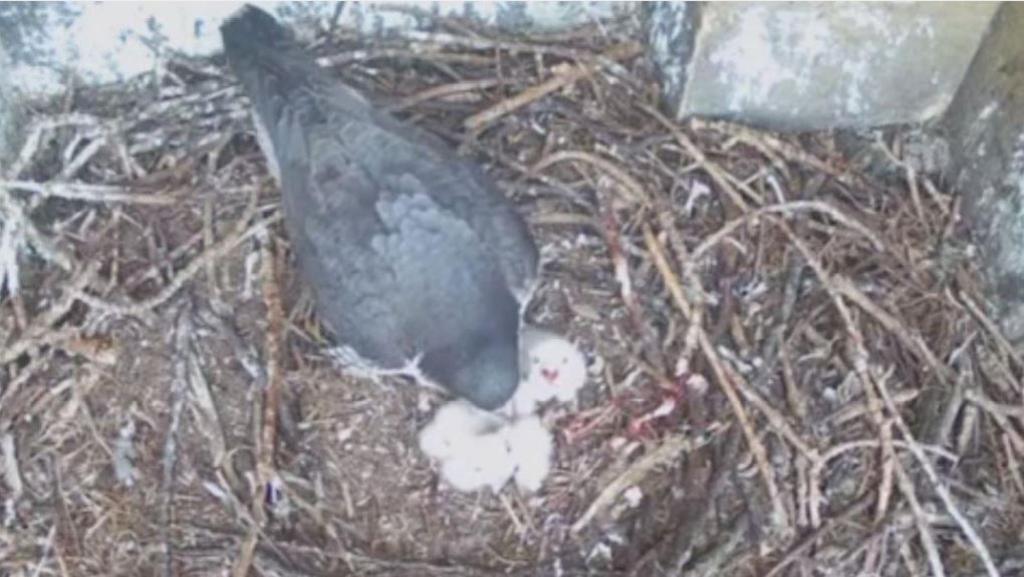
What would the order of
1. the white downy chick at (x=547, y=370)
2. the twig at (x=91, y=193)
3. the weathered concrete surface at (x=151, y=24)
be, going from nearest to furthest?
the white downy chick at (x=547, y=370)
the twig at (x=91, y=193)
the weathered concrete surface at (x=151, y=24)

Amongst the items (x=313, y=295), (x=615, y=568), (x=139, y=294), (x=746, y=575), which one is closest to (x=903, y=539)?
(x=746, y=575)

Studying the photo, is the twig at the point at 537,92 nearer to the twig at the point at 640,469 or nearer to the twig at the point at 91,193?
the twig at the point at 91,193

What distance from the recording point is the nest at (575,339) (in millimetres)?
3502

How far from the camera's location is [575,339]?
12.1 ft

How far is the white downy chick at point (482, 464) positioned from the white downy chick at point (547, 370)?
0.28ft

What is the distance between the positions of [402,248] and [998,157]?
109 centimetres

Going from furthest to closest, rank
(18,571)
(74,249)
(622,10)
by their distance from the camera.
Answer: (622,10) < (74,249) < (18,571)

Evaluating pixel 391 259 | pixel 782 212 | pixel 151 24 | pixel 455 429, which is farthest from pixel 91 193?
pixel 782 212

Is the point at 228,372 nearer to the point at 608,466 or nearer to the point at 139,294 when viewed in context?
the point at 139,294

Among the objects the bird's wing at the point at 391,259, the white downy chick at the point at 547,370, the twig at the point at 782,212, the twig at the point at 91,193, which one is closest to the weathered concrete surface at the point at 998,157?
the twig at the point at 782,212

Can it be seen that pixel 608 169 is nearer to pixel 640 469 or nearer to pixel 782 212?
pixel 782 212

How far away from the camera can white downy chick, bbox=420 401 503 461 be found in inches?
138

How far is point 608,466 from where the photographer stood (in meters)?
3.56

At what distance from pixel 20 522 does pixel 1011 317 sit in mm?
1761
